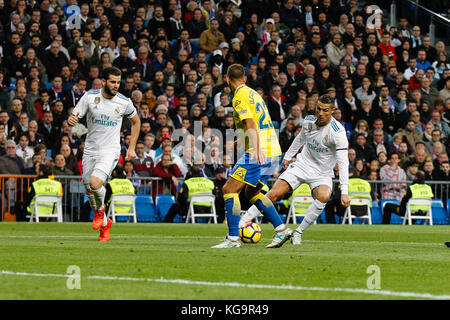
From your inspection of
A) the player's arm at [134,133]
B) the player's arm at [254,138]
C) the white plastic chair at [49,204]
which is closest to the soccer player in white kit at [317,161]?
the player's arm at [254,138]

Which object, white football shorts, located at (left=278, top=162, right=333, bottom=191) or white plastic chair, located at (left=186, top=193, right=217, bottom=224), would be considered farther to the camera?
white plastic chair, located at (left=186, top=193, right=217, bottom=224)

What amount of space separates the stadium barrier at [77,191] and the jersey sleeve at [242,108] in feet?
35.6

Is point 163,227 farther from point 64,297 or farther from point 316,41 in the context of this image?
point 64,297

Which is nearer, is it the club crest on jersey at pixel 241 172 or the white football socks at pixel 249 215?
the club crest on jersey at pixel 241 172

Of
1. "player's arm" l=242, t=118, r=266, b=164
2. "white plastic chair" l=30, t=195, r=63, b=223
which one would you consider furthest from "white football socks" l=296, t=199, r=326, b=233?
"white plastic chair" l=30, t=195, r=63, b=223

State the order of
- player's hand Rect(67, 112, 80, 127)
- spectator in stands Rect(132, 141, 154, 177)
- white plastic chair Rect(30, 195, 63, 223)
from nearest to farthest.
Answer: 1. player's hand Rect(67, 112, 80, 127)
2. white plastic chair Rect(30, 195, 63, 223)
3. spectator in stands Rect(132, 141, 154, 177)

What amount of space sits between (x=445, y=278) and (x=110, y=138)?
21.6 ft

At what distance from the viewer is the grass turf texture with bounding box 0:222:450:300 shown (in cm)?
725

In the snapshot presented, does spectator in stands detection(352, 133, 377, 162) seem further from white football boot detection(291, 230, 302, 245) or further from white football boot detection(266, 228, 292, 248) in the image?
white football boot detection(266, 228, 292, 248)

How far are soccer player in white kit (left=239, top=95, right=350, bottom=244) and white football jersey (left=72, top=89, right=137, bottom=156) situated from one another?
95.6 inches

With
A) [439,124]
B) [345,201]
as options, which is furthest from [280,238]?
[439,124]

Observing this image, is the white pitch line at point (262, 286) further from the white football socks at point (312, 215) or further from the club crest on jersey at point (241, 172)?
the white football socks at point (312, 215)

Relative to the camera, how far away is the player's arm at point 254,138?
11922 millimetres

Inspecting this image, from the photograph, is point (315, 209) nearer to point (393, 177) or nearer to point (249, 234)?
point (249, 234)
